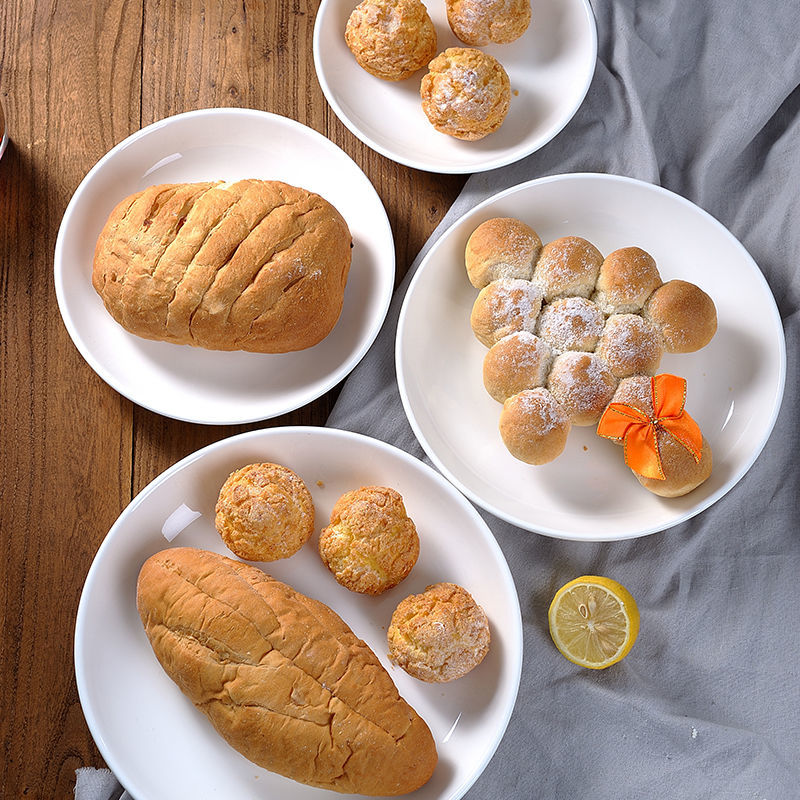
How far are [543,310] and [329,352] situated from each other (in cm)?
43

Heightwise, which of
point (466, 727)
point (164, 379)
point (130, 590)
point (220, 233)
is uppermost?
point (220, 233)

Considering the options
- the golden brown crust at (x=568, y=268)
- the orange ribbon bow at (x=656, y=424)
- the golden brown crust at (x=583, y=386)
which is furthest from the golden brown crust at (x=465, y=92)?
the orange ribbon bow at (x=656, y=424)

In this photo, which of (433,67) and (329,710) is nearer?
(329,710)

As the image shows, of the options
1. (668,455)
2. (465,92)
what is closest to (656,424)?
(668,455)

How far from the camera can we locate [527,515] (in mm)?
1662

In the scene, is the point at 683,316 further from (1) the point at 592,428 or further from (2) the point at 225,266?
(2) the point at 225,266

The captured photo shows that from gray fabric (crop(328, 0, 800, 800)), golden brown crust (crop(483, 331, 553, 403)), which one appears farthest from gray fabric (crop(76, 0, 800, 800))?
golden brown crust (crop(483, 331, 553, 403))

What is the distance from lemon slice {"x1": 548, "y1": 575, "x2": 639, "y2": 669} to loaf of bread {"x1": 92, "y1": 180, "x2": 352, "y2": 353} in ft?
2.30

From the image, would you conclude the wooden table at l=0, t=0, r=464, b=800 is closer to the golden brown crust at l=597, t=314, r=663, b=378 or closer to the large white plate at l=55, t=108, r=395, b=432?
the large white plate at l=55, t=108, r=395, b=432

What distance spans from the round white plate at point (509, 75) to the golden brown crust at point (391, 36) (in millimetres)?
50

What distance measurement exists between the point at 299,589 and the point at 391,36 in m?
1.09

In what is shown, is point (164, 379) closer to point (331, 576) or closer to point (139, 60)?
point (331, 576)

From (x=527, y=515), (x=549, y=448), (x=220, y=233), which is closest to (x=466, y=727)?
(x=527, y=515)

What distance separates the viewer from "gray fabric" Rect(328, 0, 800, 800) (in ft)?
5.42
